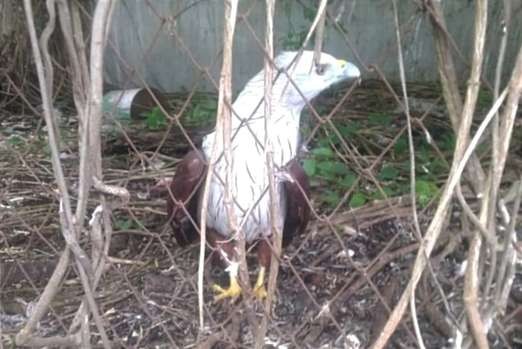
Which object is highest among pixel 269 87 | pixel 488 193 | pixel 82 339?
pixel 269 87

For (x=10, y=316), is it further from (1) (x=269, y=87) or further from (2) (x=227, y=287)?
(1) (x=269, y=87)

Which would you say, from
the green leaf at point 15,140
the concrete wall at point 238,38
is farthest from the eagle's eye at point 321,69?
the green leaf at point 15,140

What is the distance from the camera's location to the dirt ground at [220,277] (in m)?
2.04

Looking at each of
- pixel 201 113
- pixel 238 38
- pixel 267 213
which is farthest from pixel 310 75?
pixel 238 38

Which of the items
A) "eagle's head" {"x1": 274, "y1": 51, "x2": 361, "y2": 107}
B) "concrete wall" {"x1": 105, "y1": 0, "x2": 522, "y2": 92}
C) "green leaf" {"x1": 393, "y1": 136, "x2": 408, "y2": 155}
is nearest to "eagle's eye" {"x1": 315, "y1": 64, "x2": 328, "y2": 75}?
"eagle's head" {"x1": 274, "y1": 51, "x2": 361, "y2": 107}

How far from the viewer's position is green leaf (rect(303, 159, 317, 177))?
9.75 ft

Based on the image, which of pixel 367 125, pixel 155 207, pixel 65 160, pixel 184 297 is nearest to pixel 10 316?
pixel 184 297

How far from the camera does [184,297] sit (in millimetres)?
2461

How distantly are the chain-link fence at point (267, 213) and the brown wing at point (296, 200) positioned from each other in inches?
0.4

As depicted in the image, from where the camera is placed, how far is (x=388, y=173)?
3014mm

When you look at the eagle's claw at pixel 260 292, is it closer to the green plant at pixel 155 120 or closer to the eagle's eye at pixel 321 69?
the eagle's eye at pixel 321 69

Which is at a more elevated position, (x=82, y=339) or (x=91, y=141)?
(x=91, y=141)

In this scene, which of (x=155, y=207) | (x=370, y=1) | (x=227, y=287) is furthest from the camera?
(x=370, y=1)

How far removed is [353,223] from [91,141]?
1.43 m
